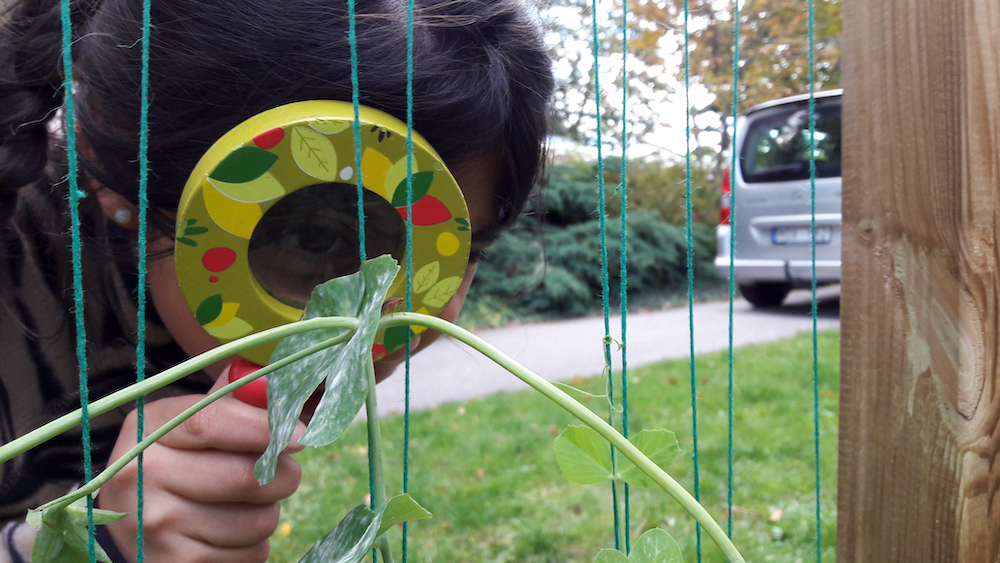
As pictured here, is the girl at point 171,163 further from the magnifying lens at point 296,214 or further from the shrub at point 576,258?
the shrub at point 576,258

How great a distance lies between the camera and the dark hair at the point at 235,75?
0.68 metres

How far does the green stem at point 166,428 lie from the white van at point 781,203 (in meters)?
3.60

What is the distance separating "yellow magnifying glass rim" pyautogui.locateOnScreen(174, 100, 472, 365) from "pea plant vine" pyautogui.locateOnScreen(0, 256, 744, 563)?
108mm

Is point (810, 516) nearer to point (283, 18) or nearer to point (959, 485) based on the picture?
point (959, 485)

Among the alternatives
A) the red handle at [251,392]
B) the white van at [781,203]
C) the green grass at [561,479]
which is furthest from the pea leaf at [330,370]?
the white van at [781,203]

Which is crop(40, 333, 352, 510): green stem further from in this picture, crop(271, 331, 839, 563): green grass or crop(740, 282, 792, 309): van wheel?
crop(740, 282, 792, 309): van wheel

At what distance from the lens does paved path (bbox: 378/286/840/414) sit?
4242 millimetres

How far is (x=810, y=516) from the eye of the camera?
84.0 inches

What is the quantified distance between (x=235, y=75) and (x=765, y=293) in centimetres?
584

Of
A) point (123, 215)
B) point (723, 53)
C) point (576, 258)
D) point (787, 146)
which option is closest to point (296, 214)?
point (123, 215)

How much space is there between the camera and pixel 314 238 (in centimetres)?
67

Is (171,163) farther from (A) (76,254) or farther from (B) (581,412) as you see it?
(B) (581,412)

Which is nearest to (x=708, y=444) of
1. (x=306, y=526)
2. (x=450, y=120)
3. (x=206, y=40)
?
(x=306, y=526)

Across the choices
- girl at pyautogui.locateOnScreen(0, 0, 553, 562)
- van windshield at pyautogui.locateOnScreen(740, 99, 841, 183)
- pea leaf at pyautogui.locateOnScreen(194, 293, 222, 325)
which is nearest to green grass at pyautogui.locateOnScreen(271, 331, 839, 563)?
van windshield at pyautogui.locateOnScreen(740, 99, 841, 183)
